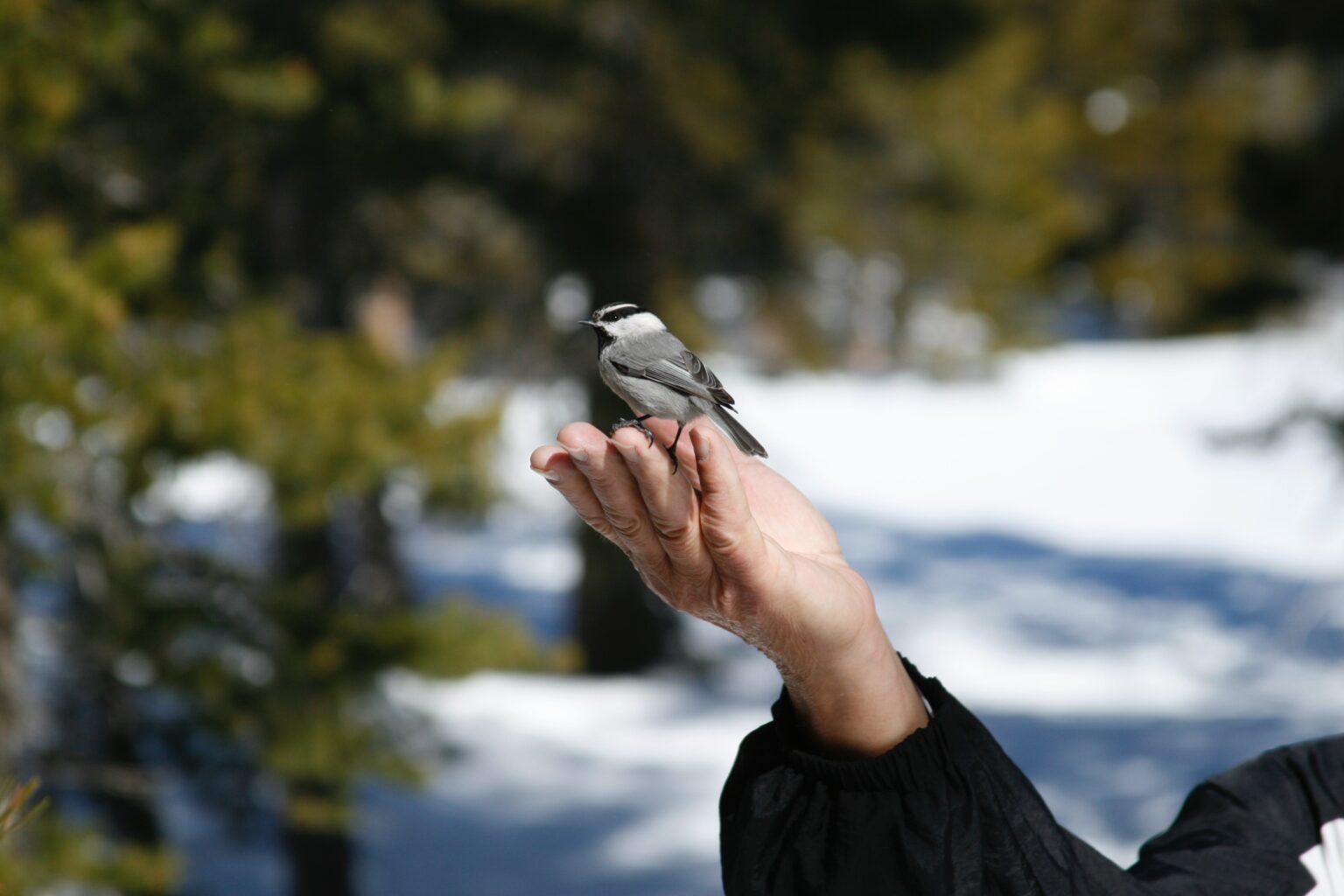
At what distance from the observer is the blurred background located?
12.1ft

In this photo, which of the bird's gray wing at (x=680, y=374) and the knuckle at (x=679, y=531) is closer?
the knuckle at (x=679, y=531)

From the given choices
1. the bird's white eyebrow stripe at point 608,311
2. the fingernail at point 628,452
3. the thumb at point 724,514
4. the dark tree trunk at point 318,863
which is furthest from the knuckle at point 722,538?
the dark tree trunk at point 318,863

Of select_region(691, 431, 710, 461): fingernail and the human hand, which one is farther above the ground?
select_region(691, 431, 710, 461): fingernail

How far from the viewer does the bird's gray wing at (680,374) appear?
1482 mm

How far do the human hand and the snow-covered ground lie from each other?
318 cm

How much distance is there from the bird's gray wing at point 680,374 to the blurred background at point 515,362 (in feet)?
2.75

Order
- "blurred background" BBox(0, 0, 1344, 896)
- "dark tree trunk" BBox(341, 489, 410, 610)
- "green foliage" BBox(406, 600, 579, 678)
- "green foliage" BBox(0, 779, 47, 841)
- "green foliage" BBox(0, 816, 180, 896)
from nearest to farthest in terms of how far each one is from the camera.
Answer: "green foliage" BBox(0, 779, 47, 841)
"green foliage" BBox(0, 816, 180, 896)
"blurred background" BBox(0, 0, 1344, 896)
"green foliage" BBox(406, 600, 579, 678)
"dark tree trunk" BBox(341, 489, 410, 610)

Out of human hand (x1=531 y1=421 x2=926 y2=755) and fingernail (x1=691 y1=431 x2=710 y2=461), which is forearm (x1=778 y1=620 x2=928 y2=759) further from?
fingernail (x1=691 y1=431 x2=710 y2=461)

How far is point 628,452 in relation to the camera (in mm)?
1223

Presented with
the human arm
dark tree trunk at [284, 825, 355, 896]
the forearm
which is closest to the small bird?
the human arm

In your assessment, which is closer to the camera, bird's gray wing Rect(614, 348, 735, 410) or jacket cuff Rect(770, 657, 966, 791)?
jacket cuff Rect(770, 657, 966, 791)

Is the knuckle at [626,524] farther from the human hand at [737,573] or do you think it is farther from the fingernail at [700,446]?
the fingernail at [700,446]

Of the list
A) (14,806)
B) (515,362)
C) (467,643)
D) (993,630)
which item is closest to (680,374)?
(14,806)

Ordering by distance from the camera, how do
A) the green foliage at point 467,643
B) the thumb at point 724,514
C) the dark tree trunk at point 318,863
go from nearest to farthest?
the thumb at point 724,514 < the green foliage at point 467,643 < the dark tree trunk at point 318,863
